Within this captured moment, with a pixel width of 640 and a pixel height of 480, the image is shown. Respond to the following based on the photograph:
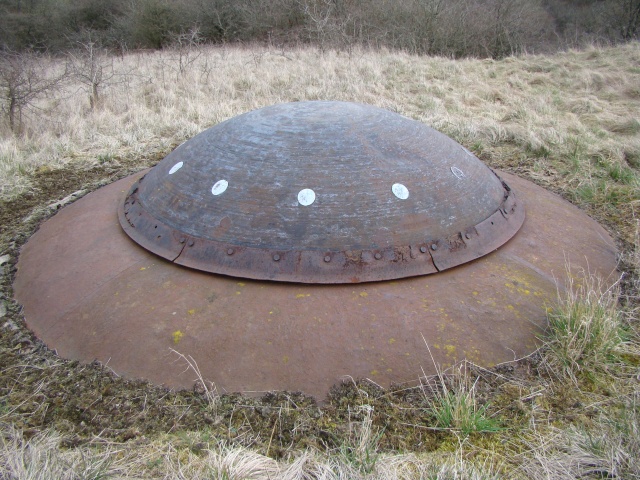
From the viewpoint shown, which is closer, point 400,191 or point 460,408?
point 460,408

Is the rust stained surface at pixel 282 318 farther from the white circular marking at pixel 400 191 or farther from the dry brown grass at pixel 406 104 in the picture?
the dry brown grass at pixel 406 104

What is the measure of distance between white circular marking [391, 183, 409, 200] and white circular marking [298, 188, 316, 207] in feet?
1.37

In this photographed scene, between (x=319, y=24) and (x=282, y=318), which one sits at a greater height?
(x=282, y=318)

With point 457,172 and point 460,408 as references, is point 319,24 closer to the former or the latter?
point 457,172

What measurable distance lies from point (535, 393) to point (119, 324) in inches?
74.2

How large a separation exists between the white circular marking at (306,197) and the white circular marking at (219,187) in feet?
1.38

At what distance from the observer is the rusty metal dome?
2.21m

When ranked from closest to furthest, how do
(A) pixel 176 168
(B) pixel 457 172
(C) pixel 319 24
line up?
(B) pixel 457 172 → (A) pixel 176 168 → (C) pixel 319 24

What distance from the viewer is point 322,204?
2.29m

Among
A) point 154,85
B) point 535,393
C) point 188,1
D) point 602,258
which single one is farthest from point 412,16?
point 535,393

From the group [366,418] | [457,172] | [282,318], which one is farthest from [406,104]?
[366,418]

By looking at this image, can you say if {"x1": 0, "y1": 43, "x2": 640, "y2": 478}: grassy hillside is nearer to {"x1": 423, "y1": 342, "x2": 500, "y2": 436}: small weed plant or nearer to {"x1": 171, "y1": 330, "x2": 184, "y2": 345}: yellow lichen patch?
{"x1": 423, "y1": 342, "x2": 500, "y2": 436}: small weed plant

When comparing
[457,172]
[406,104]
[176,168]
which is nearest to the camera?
[457,172]

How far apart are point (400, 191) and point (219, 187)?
0.96 meters
